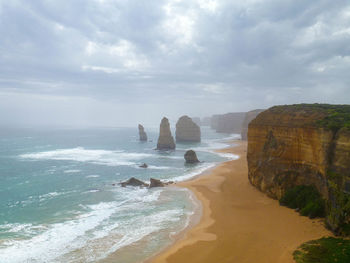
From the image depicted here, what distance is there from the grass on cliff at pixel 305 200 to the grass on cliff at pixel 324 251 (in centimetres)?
439

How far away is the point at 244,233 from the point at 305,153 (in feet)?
31.7

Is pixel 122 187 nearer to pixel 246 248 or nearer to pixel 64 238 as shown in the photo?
pixel 64 238

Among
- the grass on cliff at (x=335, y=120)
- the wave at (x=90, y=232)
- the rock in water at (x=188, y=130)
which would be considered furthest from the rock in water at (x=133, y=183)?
the rock in water at (x=188, y=130)

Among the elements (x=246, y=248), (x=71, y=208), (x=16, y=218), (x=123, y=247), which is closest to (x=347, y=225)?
(x=246, y=248)

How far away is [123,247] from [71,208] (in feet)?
39.4

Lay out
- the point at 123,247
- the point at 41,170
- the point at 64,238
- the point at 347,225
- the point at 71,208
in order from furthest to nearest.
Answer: the point at 41,170 → the point at 71,208 → the point at 64,238 → the point at 123,247 → the point at 347,225

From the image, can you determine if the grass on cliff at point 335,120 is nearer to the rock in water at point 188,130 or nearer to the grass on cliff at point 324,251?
the grass on cliff at point 324,251

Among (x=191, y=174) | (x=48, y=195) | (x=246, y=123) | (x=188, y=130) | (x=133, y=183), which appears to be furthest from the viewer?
(x=246, y=123)

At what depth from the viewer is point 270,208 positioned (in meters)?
24.9

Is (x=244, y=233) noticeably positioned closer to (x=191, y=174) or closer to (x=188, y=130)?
(x=191, y=174)

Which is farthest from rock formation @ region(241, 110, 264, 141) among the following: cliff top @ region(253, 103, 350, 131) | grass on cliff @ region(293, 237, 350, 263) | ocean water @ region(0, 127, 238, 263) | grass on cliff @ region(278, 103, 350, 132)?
grass on cliff @ region(293, 237, 350, 263)

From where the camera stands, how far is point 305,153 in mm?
24344

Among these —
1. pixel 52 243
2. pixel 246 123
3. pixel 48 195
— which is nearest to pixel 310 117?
pixel 52 243

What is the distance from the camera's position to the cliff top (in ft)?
71.8
